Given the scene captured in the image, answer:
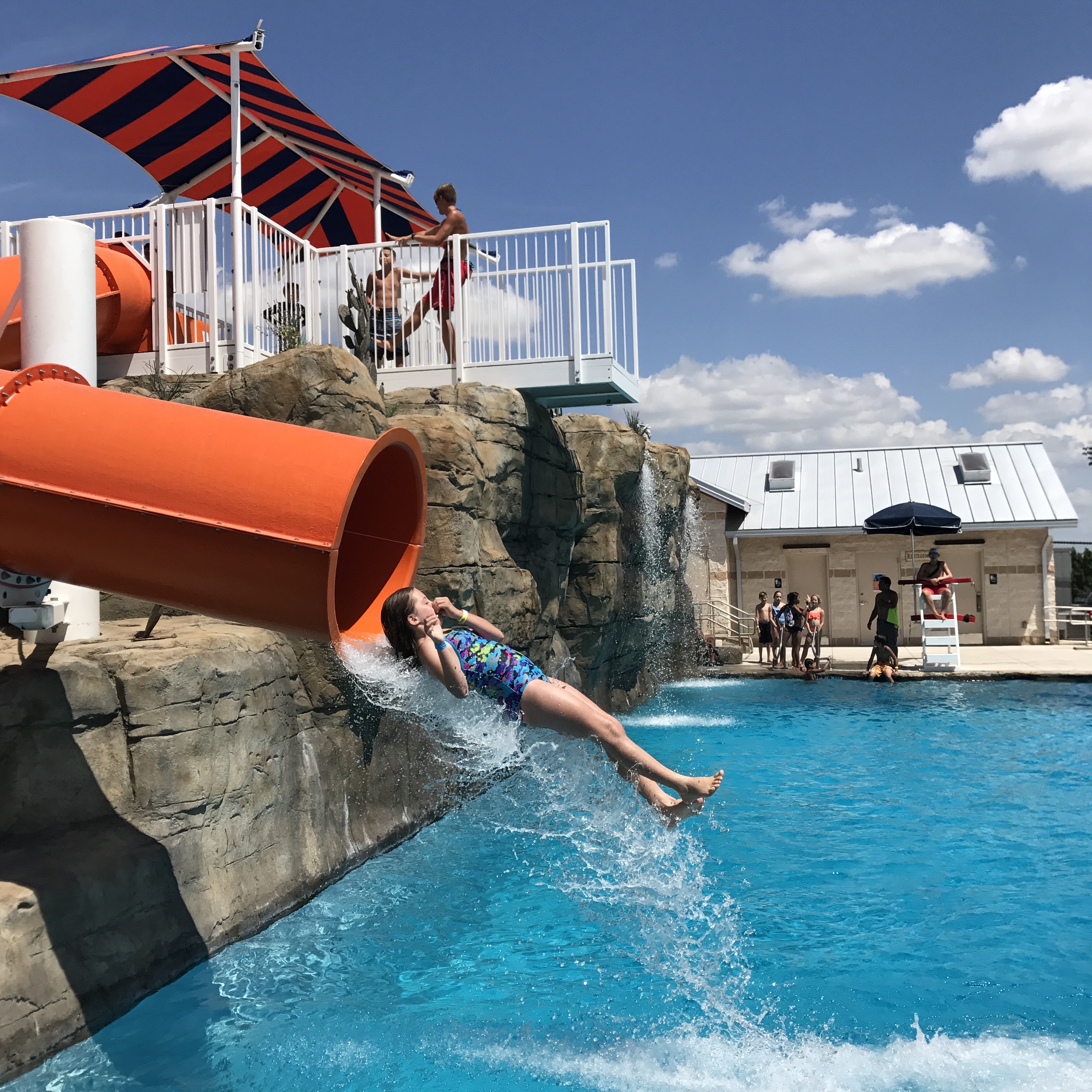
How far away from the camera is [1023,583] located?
21969 millimetres

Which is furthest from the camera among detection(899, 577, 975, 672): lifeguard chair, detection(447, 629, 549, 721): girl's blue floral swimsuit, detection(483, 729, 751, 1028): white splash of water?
detection(899, 577, 975, 672): lifeguard chair

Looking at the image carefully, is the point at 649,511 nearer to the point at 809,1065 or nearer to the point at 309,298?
the point at 309,298

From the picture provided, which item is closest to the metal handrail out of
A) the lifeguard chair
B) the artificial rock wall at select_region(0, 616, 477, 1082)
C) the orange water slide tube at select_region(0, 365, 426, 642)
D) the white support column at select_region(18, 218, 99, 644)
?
the lifeguard chair

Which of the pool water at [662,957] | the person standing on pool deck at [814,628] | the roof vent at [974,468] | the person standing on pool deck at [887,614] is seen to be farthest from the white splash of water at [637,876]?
the roof vent at [974,468]

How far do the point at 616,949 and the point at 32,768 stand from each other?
3.34 m

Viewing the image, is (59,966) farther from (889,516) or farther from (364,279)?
(889,516)

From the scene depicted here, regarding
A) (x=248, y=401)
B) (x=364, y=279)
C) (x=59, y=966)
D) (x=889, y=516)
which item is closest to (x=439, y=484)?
(x=248, y=401)

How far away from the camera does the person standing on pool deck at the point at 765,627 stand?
1891cm

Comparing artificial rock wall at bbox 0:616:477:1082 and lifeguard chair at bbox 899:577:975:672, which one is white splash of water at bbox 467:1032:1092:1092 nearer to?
artificial rock wall at bbox 0:616:477:1082

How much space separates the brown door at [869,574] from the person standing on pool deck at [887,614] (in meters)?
5.89

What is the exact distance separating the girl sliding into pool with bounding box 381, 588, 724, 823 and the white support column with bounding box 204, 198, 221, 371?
4627mm

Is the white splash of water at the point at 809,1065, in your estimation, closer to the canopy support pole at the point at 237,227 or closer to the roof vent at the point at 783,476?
the canopy support pole at the point at 237,227

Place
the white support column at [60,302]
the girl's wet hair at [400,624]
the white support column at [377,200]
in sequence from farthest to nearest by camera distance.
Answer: the white support column at [377,200] → the white support column at [60,302] → the girl's wet hair at [400,624]

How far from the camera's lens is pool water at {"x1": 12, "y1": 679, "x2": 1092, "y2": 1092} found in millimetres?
4363
